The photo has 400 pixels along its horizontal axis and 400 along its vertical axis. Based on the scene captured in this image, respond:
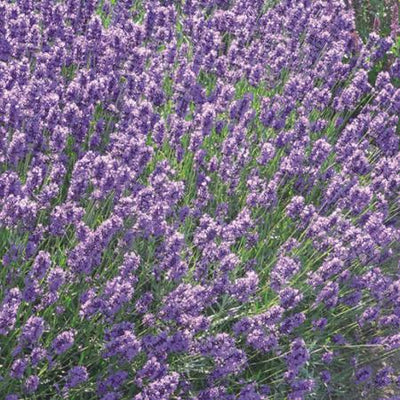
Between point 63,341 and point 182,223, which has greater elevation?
point 182,223

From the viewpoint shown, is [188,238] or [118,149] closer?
[118,149]

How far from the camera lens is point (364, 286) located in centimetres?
374

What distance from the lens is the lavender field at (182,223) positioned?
301 centimetres

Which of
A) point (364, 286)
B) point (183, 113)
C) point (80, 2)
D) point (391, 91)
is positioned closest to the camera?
point (364, 286)

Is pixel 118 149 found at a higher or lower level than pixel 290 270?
higher

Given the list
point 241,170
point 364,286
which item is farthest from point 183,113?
point 364,286

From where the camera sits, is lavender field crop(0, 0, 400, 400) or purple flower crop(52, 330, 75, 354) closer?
purple flower crop(52, 330, 75, 354)

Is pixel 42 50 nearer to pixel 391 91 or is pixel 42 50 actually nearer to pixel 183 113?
pixel 183 113

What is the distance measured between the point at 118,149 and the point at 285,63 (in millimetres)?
1727

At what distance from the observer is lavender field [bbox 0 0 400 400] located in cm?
301

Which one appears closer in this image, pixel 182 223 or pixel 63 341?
pixel 63 341

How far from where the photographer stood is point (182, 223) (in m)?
3.57

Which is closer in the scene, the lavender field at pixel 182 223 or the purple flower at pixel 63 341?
the purple flower at pixel 63 341

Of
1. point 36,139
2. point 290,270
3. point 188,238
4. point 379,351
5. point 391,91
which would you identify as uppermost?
point 391,91
